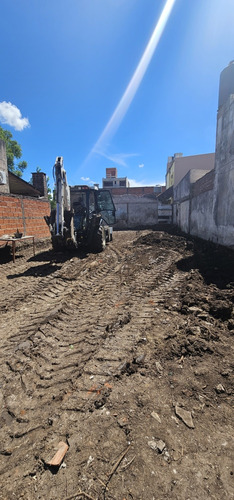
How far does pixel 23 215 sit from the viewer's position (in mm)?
9750

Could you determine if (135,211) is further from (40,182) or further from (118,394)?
(118,394)

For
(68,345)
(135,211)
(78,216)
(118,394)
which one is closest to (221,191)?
(78,216)

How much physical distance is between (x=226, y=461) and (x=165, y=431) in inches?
16.5

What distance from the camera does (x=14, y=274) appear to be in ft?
19.4

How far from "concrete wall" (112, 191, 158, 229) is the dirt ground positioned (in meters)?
19.0

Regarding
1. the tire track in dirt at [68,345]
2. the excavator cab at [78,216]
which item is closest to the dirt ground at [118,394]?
the tire track in dirt at [68,345]

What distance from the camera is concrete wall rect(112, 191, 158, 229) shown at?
22.7m

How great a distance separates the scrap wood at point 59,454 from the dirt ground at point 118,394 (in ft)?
0.10

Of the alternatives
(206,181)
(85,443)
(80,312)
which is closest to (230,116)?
(206,181)

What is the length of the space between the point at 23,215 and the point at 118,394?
30.5ft

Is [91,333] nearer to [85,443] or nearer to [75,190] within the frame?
[85,443]

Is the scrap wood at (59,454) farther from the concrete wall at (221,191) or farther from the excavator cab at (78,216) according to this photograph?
the concrete wall at (221,191)

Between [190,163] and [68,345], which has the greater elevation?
[190,163]

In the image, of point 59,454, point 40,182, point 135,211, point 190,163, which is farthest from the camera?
point 190,163
